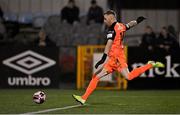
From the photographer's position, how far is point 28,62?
19859mm

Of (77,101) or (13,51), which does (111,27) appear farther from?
(13,51)

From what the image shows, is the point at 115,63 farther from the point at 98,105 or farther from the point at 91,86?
the point at 98,105

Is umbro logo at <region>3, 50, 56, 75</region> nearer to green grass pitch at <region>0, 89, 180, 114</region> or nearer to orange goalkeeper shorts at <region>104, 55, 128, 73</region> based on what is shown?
green grass pitch at <region>0, 89, 180, 114</region>

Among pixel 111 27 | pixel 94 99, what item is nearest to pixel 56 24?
pixel 94 99

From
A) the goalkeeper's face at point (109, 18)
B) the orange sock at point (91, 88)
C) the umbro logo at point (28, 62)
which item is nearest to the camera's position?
the goalkeeper's face at point (109, 18)

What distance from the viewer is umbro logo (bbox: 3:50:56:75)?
19.8 metres

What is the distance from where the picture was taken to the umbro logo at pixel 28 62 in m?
19.8

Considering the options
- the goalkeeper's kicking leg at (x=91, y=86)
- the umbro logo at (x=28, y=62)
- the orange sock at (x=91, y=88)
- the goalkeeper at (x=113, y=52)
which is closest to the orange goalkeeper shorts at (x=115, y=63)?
the goalkeeper at (x=113, y=52)

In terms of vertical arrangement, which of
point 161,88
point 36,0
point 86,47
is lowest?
point 161,88

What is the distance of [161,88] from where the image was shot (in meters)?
20.0

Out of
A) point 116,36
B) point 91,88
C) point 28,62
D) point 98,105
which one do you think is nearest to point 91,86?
point 91,88

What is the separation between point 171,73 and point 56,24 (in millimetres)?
6067

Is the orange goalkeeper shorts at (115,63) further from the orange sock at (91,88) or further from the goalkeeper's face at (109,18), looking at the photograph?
the goalkeeper's face at (109,18)

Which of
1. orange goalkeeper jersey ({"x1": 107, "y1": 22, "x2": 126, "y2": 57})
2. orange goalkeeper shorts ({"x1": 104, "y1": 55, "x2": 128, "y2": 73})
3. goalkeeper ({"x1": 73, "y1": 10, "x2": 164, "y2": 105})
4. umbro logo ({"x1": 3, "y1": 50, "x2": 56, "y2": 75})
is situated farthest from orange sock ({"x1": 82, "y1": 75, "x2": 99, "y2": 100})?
umbro logo ({"x1": 3, "y1": 50, "x2": 56, "y2": 75})
